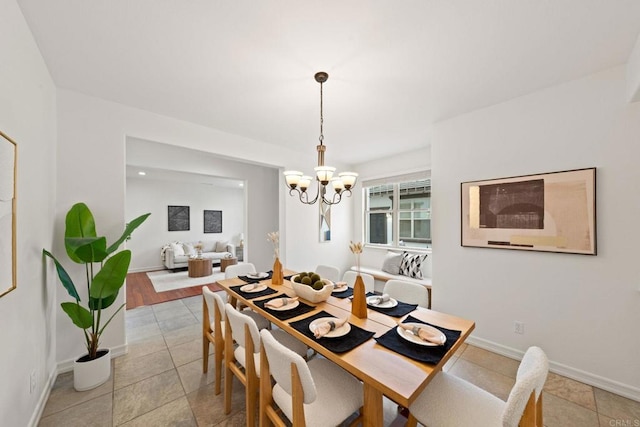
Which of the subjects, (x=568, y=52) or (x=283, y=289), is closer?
(x=568, y=52)

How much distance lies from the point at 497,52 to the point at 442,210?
5.55 ft

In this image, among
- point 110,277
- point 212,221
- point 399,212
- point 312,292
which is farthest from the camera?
point 212,221

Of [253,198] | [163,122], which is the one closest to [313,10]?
[163,122]

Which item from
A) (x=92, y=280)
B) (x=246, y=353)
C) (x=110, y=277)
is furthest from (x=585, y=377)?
(x=92, y=280)

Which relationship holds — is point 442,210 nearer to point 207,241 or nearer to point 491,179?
point 491,179

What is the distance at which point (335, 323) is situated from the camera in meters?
1.48

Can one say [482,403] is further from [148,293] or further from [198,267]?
[198,267]

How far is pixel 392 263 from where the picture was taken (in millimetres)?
4145

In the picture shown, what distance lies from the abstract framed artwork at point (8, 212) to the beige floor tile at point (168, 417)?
1.20m

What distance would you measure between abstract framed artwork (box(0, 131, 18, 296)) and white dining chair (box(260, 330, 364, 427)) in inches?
54.6

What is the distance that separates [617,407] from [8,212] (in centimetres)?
422

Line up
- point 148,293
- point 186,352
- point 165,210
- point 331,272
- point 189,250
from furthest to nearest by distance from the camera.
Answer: point 165,210 → point 189,250 → point 148,293 → point 331,272 → point 186,352

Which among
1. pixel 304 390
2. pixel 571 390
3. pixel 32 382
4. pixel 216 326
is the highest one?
pixel 304 390

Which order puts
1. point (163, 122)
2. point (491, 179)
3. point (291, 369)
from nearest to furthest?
point (291, 369) < point (491, 179) < point (163, 122)
